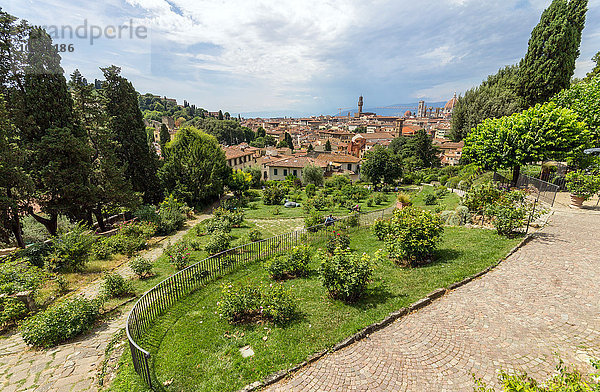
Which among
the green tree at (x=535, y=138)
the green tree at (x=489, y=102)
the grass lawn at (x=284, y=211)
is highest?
the green tree at (x=489, y=102)

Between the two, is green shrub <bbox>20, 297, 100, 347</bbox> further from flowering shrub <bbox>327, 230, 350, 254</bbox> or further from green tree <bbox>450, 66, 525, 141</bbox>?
green tree <bbox>450, 66, 525, 141</bbox>

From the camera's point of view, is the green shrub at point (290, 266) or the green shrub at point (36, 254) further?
the green shrub at point (36, 254)

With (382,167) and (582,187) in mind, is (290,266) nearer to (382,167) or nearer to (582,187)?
→ (582,187)

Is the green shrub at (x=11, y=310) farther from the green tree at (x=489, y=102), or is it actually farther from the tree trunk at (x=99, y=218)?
the green tree at (x=489, y=102)

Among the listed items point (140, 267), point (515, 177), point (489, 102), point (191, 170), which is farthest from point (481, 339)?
point (489, 102)

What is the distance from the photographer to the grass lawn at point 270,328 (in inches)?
218

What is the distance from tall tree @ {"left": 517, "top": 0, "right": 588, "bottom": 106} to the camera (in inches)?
1053

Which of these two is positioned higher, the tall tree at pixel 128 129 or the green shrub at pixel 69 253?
the tall tree at pixel 128 129

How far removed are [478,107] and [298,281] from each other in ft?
154

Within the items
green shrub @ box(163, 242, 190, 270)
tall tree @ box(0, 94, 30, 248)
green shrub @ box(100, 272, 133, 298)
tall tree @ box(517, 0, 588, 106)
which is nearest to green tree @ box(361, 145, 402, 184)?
tall tree @ box(517, 0, 588, 106)

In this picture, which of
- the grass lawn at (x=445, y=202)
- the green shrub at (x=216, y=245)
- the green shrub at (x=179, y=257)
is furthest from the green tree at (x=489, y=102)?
the green shrub at (x=179, y=257)

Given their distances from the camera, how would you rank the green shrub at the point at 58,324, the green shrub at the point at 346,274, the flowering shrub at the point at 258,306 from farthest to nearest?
the green shrub at the point at 346,274 < the flowering shrub at the point at 258,306 < the green shrub at the point at 58,324

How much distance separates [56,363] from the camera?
6078 millimetres

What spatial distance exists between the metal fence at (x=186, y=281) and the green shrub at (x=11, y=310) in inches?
163
